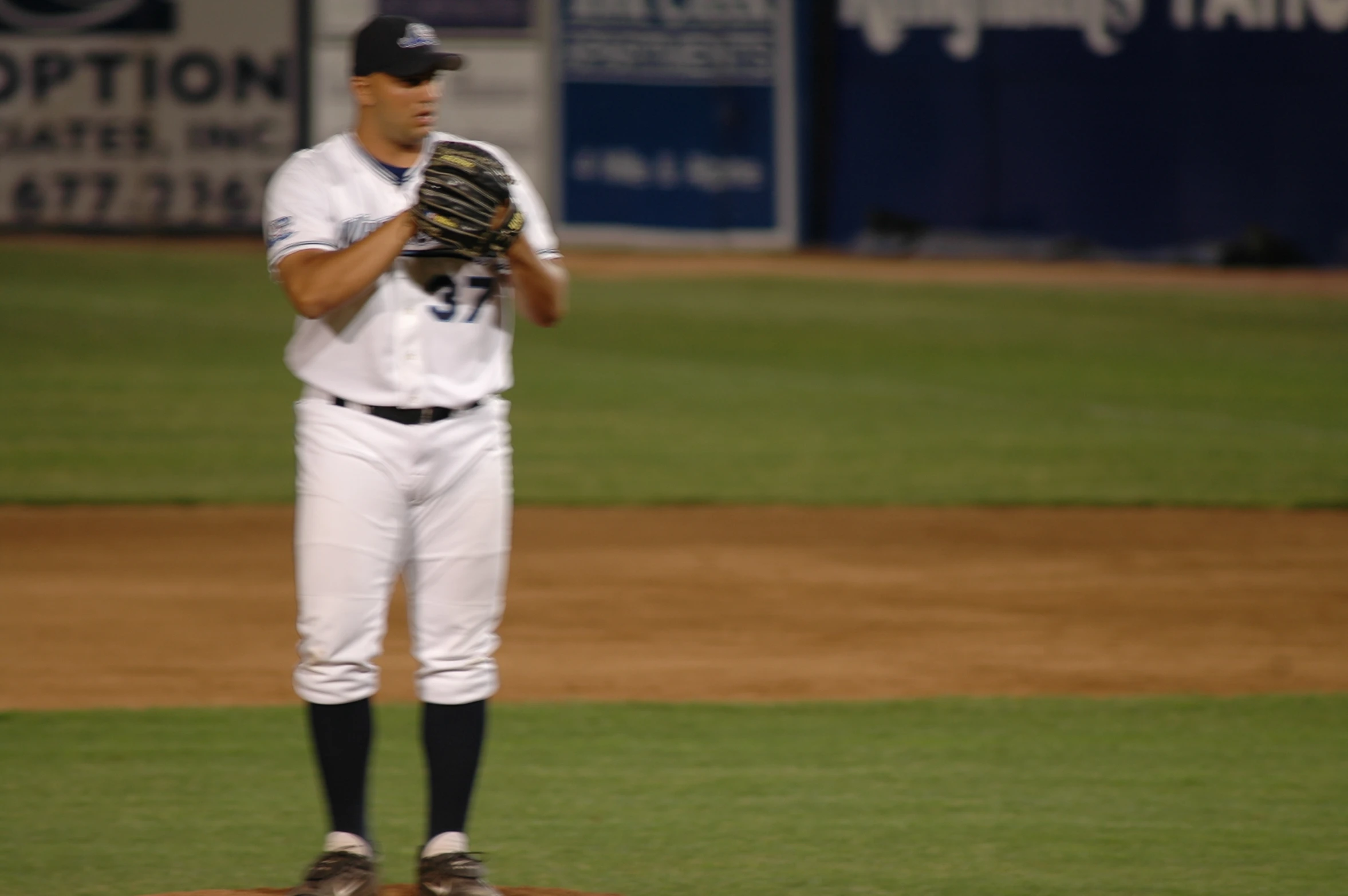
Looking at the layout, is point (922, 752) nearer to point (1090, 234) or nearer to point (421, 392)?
point (421, 392)

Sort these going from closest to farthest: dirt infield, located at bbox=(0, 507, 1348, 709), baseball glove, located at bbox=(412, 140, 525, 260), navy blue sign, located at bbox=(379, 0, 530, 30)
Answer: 1. baseball glove, located at bbox=(412, 140, 525, 260)
2. dirt infield, located at bbox=(0, 507, 1348, 709)
3. navy blue sign, located at bbox=(379, 0, 530, 30)

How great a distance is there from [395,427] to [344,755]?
2.11 ft

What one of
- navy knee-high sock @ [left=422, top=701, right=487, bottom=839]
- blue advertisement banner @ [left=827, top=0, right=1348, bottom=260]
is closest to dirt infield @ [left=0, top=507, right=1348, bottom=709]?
navy knee-high sock @ [left=422, top=701, right=487, bottom=839]

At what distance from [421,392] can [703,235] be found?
2355 cm

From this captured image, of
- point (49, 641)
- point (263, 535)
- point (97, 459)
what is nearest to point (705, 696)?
point (49, 641)

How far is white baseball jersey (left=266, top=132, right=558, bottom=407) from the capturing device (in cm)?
357

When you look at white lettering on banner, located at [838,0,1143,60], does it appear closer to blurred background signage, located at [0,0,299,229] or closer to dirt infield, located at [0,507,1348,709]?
blurred background signage, located at [0,0,299,229]

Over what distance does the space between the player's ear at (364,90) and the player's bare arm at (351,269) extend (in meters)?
0.28

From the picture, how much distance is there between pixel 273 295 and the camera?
20422mm

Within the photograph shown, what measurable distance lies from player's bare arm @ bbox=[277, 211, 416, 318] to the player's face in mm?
218

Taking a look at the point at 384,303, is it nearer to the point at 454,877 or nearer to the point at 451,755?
the point at 451,755

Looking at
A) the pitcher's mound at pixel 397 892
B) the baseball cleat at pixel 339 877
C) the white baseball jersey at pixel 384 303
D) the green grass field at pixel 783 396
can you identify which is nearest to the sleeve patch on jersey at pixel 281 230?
the white baseball jersey at pixel 384 303

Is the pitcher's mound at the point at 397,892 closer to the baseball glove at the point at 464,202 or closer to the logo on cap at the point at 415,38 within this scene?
the baseball glove at the point at 464,202

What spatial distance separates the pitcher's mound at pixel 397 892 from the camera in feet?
12.6
